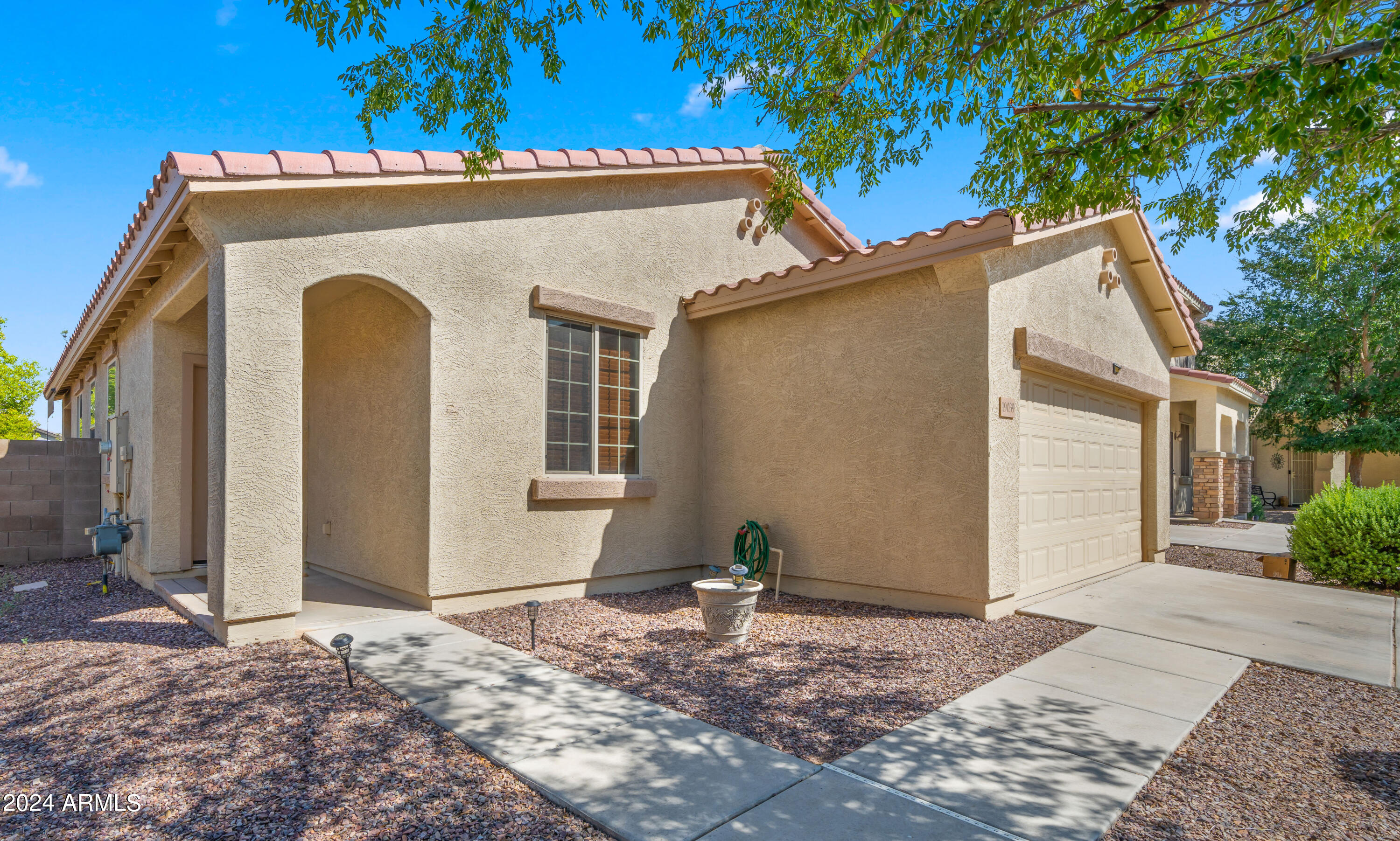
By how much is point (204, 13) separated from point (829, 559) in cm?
810

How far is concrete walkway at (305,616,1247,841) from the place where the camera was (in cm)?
300

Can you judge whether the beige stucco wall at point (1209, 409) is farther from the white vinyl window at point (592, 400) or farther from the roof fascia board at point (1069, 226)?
the white vinyl window at point (592, 400)

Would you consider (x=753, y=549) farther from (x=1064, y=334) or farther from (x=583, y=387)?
(x=1064, y=334)

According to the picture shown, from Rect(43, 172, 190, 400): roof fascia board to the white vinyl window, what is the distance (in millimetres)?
3180

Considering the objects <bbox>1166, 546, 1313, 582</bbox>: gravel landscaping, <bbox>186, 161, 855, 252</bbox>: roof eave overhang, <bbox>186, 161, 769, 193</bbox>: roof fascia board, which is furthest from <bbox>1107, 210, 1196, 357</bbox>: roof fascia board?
<bbox>186, 161, 769, 193</bbox>: roof fascia board

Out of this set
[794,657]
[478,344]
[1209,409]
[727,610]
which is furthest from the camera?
[1209,409]

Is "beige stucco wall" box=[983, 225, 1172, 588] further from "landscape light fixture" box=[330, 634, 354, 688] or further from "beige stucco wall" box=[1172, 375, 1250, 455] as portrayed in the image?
"beige stucco wall" box=[1172, 375, 1250, 455]

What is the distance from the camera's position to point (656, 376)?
831 cm

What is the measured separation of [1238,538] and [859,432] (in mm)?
10900

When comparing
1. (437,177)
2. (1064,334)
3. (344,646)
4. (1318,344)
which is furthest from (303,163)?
(1318,344)

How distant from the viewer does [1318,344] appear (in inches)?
800

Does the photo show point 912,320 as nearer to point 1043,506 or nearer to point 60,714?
point 1043,506

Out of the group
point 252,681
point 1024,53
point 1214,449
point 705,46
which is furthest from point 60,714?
point 1214,449

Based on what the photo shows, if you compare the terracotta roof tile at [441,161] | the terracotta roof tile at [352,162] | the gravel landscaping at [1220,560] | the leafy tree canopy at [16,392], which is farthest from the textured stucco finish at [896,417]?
the leafy tree canopy at [16,392]
